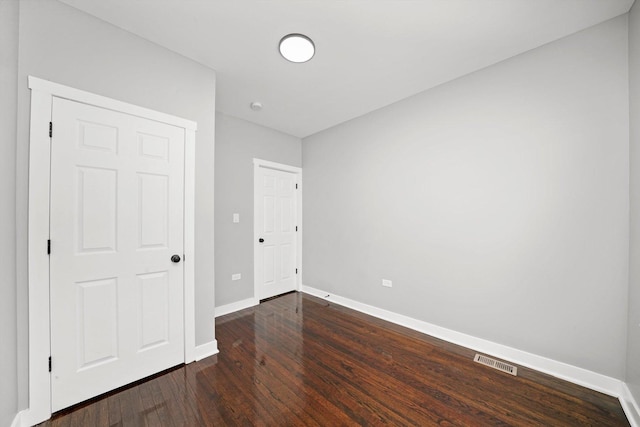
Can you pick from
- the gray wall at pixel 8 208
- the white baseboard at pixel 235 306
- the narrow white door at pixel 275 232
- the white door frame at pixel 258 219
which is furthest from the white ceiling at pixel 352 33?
the white baseboard at pixel 235 306

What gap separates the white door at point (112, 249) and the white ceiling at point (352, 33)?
2.58 feet

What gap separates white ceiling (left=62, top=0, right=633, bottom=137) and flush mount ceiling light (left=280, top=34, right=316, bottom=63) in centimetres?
6

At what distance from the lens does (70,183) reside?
1606mm

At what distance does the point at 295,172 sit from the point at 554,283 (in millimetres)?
3540

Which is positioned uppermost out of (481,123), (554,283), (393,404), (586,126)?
(481,123)

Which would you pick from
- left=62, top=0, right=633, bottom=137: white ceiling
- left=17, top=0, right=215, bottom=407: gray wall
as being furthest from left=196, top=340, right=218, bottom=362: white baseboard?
left=62, top=0, right=633, bottom=137: white ceiling

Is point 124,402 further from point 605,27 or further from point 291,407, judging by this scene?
point 605,27

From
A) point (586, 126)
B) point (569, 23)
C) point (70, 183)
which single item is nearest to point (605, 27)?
point (569, 23)

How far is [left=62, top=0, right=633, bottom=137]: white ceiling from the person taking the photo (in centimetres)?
165

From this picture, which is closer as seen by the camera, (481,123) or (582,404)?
(582,404)

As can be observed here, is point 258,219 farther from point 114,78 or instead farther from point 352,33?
point 352,33

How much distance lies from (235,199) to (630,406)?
406 centimetres

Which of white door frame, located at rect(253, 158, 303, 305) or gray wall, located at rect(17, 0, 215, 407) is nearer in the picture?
gray wall, located at rect(17, 0, 215, 407)

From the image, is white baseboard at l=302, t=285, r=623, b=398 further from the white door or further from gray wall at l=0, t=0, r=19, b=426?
gray wall at l=0, t=0, r=19, b=426
